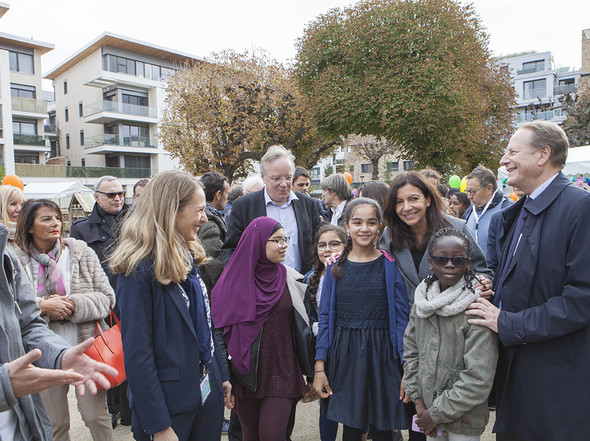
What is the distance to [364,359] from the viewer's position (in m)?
2.72

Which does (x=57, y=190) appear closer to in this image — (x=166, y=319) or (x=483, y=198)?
(x=483, y=198)

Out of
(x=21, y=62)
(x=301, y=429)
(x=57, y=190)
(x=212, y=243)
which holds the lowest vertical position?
(x=301, y=429)

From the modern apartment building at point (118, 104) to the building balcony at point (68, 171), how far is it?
0.35ft

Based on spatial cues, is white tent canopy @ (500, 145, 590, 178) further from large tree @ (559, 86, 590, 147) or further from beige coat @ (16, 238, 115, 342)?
large tree @ (559, 86, 590, 147)

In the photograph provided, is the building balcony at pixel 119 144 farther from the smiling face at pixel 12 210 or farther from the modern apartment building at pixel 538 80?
the modern apartment building at pixel 538 80

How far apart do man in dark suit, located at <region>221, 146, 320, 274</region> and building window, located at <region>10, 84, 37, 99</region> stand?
1556 inches

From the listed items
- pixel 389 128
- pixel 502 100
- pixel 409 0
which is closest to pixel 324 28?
pixel 409 0

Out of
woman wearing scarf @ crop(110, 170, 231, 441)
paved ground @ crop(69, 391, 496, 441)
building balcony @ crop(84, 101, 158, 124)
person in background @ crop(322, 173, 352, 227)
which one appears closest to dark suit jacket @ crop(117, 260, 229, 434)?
woman wearing scarf @ crop(110, 170, 231, 441)

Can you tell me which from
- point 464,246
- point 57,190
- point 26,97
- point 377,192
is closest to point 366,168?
point 26,97

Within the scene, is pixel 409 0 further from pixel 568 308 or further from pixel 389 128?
pixel 568 308

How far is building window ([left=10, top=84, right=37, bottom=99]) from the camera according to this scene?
Result: 113 ft

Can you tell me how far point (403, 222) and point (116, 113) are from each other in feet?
128

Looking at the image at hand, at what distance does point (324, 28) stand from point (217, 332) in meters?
16.0

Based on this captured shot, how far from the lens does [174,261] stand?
6.66 feet
